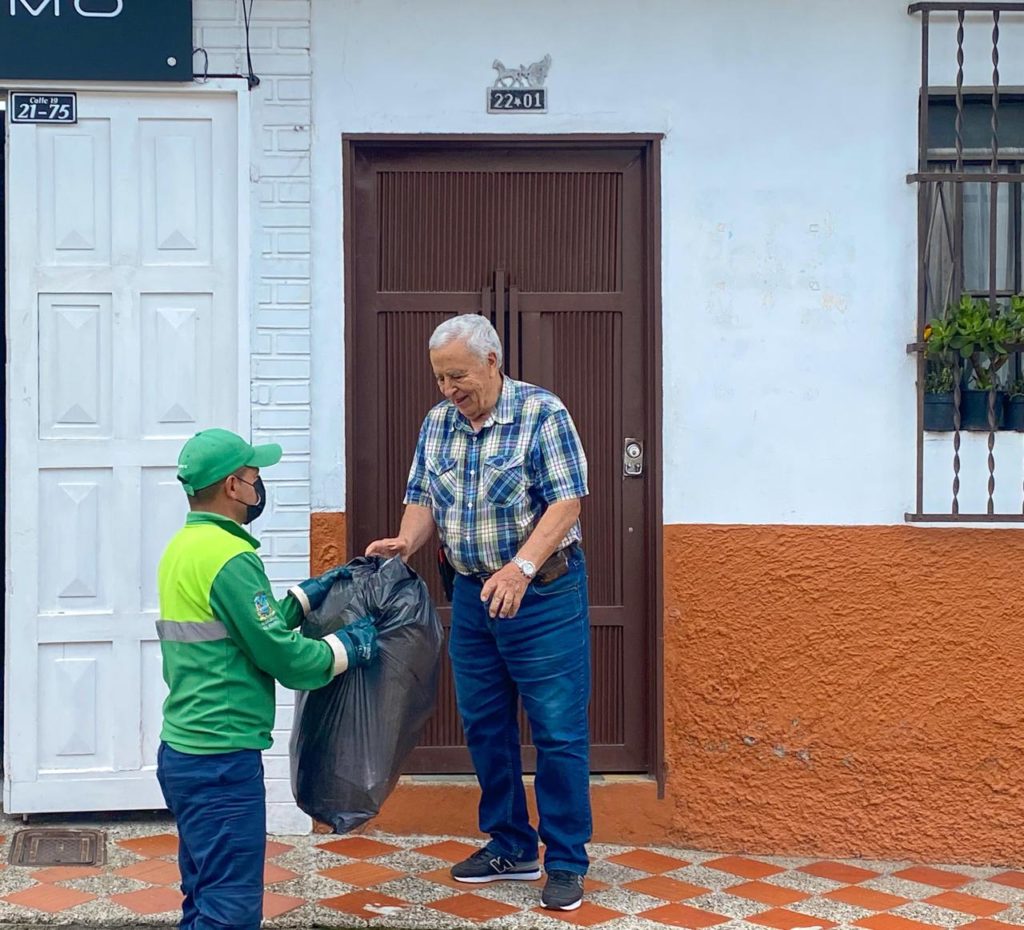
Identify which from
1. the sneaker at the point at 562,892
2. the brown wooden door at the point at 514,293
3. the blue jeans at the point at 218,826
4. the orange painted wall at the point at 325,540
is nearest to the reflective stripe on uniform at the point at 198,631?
the blue jeans at the point at 218,826

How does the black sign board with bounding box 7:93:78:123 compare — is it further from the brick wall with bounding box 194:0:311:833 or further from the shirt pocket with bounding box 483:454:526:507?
the shirt pocket with bounding box 483:454:526:507

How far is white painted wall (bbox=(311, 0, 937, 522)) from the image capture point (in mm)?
5152

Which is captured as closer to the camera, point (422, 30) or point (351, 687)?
point (351, 687)

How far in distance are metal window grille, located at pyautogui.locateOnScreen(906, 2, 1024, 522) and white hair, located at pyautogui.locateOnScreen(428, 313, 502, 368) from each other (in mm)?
1679

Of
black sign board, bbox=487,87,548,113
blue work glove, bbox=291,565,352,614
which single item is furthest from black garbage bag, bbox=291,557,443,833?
black sign board, bbox=487,87,548,113

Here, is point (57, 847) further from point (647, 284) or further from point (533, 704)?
point (647, 284)

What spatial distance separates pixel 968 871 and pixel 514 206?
287cm

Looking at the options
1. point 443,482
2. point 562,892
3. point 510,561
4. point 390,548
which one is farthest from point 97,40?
point 562,892

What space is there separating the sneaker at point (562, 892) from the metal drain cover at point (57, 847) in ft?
5.08

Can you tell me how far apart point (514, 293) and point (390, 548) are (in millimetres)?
1311

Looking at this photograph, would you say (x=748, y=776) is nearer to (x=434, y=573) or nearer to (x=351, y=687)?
(x=434, y=573)

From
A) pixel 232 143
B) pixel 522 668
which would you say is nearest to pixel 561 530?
pixel 522 668

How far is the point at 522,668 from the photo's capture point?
176 inches

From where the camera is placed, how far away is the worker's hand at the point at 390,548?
14.1 feet
